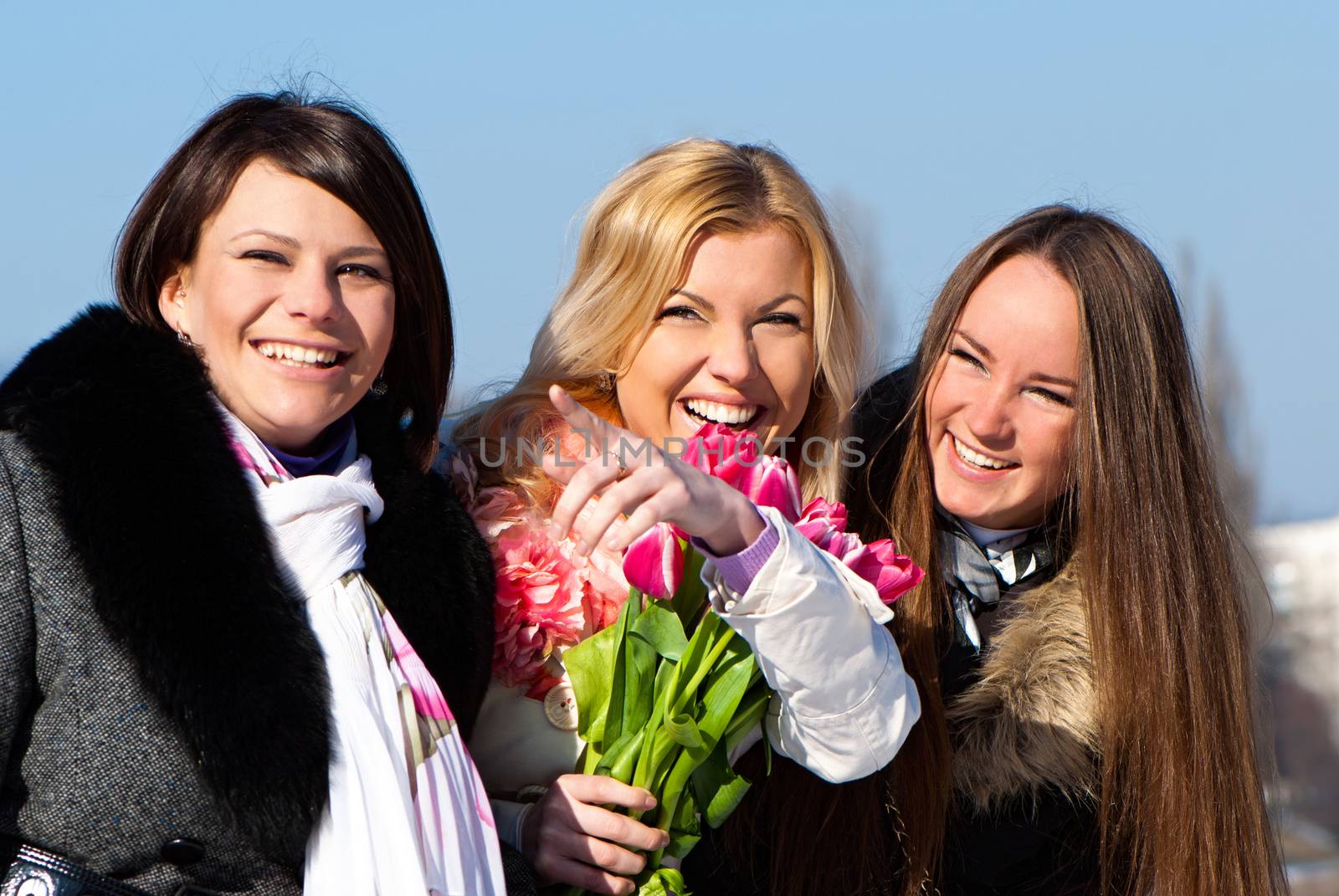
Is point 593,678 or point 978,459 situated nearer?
point 593,678

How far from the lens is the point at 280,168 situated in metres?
2.60

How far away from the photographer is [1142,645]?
3.40 meters

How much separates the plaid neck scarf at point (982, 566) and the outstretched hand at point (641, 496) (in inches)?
46.9

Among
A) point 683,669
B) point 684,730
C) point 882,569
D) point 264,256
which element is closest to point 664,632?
point 683,669

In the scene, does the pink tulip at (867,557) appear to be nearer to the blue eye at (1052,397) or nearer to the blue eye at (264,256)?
the blue eye at (1052,397)

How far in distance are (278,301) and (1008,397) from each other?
1.70 m

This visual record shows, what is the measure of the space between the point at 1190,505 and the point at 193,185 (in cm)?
234

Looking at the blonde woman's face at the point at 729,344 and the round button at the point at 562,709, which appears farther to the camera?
the blonde woman's face at the point at 729,344

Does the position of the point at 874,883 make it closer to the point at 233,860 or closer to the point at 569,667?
the point at 569,667

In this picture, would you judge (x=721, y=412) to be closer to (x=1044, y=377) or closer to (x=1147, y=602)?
(x=1044, y=377)

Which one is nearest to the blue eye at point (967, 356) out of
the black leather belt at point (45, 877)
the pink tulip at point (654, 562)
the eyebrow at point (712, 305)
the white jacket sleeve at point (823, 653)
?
the eyebrow at point (712, 305)

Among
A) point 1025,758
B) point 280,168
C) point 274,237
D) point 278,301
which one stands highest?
point 280,168

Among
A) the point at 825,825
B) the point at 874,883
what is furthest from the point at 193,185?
the point at 874,883

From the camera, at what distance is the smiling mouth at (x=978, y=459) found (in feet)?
11.4
